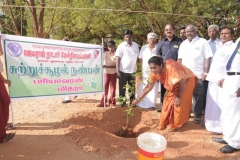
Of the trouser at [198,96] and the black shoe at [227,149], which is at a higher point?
the trouser at [198,96]

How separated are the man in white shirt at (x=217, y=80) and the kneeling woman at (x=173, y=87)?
0.34 m

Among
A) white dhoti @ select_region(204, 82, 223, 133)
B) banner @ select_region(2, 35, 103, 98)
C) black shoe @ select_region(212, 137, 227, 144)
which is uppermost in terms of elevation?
banner @ select_region(2, 35, 103, 98)

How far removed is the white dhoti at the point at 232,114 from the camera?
3.14 metres

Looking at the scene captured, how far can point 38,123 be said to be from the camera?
419 centimetres

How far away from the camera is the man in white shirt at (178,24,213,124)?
13.6ft

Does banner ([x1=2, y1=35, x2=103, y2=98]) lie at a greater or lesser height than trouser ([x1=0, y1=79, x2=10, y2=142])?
greater

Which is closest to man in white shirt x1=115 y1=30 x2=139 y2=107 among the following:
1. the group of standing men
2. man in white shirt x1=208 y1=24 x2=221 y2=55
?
the group of standing men

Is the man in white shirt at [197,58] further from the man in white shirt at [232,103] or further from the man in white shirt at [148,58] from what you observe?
the man in white shirt at [232,103]

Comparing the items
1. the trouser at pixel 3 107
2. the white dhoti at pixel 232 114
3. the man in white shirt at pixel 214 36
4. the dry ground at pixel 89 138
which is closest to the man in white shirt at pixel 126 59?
the dry ground at pixel 89 138

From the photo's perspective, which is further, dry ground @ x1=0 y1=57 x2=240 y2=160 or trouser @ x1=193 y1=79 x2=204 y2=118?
trouser @ x1=193 y1=79 x2=204 y2=118

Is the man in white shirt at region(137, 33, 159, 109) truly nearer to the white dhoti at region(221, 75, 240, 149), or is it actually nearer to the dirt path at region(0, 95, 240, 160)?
the dirt path at region(0, 95, 240, 160)

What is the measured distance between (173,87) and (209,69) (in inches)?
36.3

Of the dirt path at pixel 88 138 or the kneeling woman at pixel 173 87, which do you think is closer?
the dirt path at pixel 88 138

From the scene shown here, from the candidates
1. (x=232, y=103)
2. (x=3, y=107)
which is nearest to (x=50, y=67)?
(x=3, y=107)
